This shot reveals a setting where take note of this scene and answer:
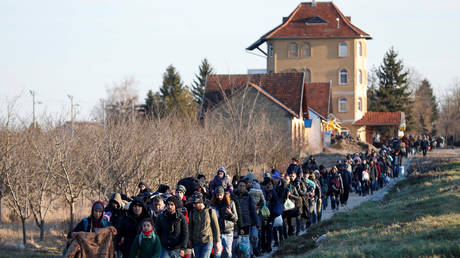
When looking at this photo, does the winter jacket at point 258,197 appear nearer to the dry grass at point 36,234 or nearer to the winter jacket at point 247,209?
the winter jacket at point 247,209

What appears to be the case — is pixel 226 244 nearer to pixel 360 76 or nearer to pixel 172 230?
pixel 172 230

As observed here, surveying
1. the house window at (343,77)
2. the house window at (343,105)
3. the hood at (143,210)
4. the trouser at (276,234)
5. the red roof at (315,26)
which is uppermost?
the red roof at (315,26)

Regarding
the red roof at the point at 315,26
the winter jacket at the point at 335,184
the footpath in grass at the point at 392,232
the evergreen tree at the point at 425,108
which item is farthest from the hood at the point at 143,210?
the evergreen tree at the point at 425,108

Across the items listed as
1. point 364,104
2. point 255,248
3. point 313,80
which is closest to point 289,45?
point 313,80

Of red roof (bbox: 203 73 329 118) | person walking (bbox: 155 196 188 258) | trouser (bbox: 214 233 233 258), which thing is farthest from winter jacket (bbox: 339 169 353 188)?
red roof (bbox: 203 73 329 118)

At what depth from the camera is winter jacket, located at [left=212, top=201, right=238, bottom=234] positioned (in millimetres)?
11961

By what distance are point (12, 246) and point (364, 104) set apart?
62.6 meters

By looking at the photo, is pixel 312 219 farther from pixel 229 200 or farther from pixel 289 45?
pixel 289 45

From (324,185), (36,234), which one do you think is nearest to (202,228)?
(324,185)

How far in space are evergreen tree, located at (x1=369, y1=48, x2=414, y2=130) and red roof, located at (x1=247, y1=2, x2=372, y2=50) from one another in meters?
12.1

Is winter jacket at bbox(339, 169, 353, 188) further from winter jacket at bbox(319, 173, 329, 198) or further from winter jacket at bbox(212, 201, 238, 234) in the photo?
winter jacket at bbox(212, 201, 238, 234)

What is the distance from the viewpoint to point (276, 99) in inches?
1943

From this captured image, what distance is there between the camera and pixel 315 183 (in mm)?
18438

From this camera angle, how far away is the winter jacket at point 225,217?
12.0m
